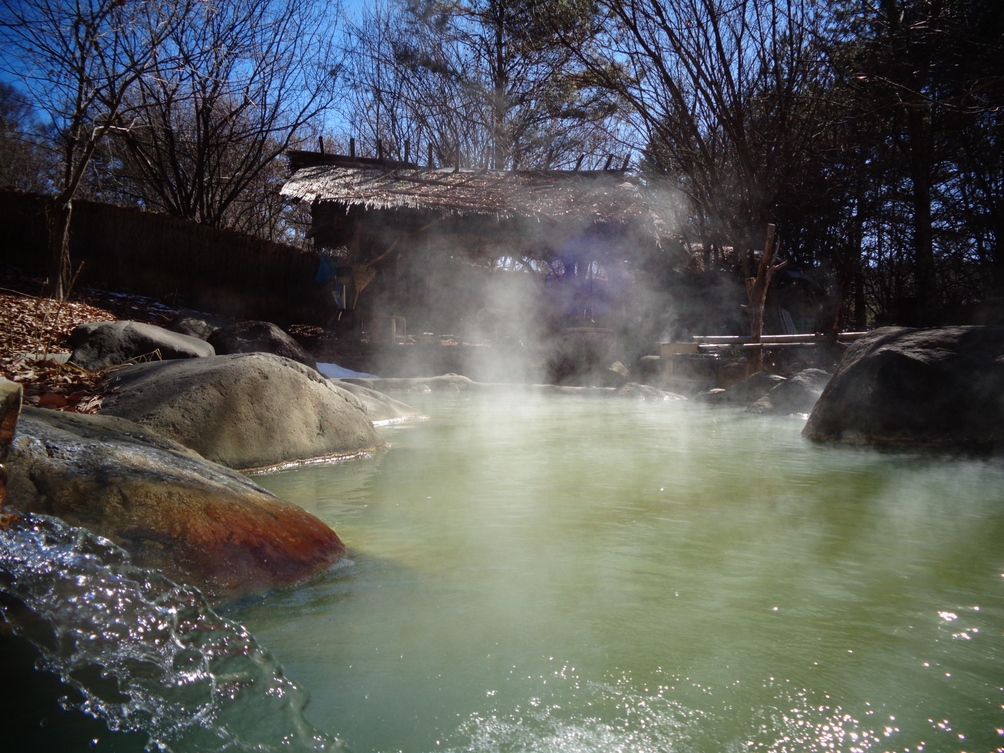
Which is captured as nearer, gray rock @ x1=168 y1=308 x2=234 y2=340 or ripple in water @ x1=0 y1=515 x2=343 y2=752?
ripple in water @ x1=0 y1=515 x2=343 y2=752

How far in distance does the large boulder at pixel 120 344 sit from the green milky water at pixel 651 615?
3419mm

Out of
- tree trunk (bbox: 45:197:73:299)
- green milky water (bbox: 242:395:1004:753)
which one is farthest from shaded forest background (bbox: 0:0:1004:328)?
green milky water (bbox: 242:395:1004:753)

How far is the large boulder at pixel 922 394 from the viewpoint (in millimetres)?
5129

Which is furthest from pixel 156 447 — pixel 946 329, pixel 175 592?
pixel 946 329

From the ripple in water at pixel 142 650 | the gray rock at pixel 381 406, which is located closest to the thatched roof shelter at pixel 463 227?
the gray rock at pixel 381 406

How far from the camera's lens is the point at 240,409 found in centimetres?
426

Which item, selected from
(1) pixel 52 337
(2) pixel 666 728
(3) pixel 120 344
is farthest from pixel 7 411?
(1) pixel 52 337

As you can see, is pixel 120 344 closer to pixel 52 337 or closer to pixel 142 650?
pixel 52 337

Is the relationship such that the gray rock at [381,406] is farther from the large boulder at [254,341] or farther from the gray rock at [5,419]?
the gray rock at [5,419]

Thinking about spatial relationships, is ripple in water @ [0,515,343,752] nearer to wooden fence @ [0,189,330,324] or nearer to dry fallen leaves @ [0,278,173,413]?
dry fallen leaves @ [0,278,173,413]

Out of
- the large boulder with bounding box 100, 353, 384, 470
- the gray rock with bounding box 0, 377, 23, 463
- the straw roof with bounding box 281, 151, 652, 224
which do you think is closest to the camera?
the gray rock with bounding box 0, 377, 23, 463

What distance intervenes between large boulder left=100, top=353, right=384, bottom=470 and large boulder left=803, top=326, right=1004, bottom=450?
3.81 metres

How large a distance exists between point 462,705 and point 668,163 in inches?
602

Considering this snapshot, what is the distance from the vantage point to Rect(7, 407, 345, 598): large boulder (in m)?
2.06
